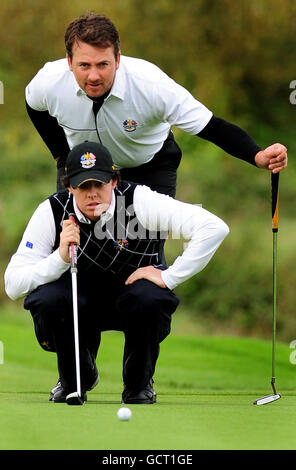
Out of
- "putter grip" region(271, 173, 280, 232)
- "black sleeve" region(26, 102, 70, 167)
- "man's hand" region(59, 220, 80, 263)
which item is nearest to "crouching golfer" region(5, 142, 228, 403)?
"man's hand" region(59, 220, 80, 263)

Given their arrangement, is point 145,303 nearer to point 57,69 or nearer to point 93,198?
point 93,198

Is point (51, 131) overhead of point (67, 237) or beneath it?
overhead

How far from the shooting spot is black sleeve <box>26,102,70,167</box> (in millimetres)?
5148

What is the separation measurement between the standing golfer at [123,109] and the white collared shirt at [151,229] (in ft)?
1.56

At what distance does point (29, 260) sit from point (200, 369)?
154 inches

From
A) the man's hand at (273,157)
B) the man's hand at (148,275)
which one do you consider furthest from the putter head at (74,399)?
the man's hand at (273,157)

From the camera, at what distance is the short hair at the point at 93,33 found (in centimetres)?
451

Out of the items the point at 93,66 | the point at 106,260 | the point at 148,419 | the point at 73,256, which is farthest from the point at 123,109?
the point at 148,419

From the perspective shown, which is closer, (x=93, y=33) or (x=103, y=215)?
(x=103, y=215)

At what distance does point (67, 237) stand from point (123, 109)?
0.83 metres

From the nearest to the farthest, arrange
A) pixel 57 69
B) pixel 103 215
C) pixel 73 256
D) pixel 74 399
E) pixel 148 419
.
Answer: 1. pixel 148 419
2. pixel 74 399
3. pixel 73 256
4. pixel 103 215
5. pixel 57 69

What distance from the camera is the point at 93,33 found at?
14.8 feet
